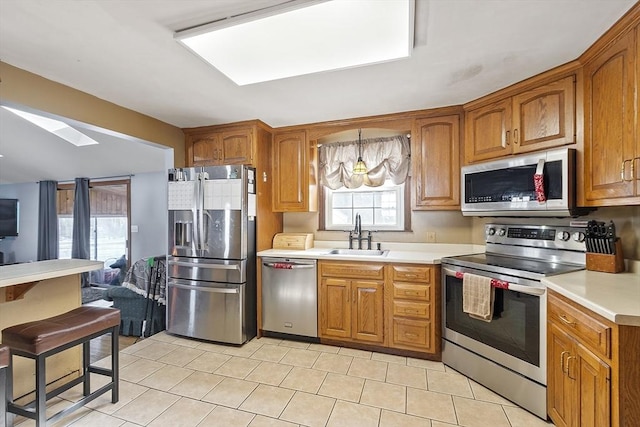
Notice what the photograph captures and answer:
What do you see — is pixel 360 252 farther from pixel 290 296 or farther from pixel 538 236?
pixel 538 236

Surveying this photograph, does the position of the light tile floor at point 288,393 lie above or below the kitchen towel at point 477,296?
below

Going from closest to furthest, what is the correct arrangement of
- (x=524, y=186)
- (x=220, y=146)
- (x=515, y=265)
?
(x=515, y=265) → (x=524, y=186) → (x=220, y=146)

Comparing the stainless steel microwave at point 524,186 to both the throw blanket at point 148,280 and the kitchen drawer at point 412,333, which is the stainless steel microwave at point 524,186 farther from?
the throw blanket at point 148,280

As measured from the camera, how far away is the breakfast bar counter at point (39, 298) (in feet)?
5.92

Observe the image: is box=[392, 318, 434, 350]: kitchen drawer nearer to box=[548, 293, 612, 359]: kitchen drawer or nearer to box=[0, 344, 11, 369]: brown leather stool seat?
box=[548, 293, 612, 359]: kitchen drawer

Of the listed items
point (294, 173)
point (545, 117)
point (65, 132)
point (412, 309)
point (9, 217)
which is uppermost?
point (65, 132)

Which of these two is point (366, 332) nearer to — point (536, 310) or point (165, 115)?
point (536, 310)

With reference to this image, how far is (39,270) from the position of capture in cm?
184

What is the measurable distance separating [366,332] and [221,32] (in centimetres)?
263

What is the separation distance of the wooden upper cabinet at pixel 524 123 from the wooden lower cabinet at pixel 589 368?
1.14 metres

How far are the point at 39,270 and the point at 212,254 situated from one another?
1.35 meters

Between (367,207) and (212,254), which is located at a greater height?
(367,207)

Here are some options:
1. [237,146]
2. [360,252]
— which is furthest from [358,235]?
[237,146]

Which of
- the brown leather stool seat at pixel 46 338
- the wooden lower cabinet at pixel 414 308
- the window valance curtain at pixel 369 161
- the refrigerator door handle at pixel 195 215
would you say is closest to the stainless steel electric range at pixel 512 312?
the wooden lower cabinet at pixel 414 308
